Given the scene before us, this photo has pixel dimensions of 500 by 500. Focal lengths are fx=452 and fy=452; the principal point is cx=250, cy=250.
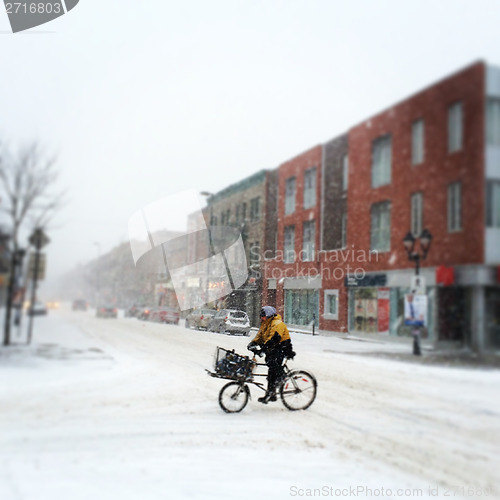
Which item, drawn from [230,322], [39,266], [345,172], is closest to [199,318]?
[230,322]

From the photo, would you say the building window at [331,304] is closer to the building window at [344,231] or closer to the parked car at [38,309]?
the building window at [344,231]

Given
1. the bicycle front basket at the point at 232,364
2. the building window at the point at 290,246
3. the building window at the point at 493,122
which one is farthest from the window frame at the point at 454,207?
the bicycle front basket at the point at 232,364

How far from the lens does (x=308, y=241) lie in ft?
4.90

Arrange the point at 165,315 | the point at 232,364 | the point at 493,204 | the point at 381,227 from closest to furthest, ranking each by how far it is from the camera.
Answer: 1. the point at 493,204
2. the point at 381,227
3. the point at 232,364
4. the point at 165,315

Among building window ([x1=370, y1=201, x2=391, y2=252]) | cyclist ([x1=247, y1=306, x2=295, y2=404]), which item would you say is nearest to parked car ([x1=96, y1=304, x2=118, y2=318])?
cyclist ([x1=247, y1=306, x2=295, y2=404])

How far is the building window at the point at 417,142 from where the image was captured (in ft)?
3.95

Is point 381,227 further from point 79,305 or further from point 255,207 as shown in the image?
point 79,305

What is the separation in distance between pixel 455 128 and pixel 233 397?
5.15ft

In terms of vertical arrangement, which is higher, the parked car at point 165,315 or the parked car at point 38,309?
the parked car at point 165,315

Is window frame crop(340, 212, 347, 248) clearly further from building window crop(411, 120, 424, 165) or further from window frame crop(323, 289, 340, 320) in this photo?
building window crop(411, 120, 424, 165)

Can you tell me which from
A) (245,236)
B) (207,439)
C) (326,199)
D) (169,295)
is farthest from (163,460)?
(326,199)

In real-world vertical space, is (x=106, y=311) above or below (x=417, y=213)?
below

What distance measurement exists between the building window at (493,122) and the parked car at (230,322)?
3.11 feet

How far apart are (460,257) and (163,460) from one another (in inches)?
147
